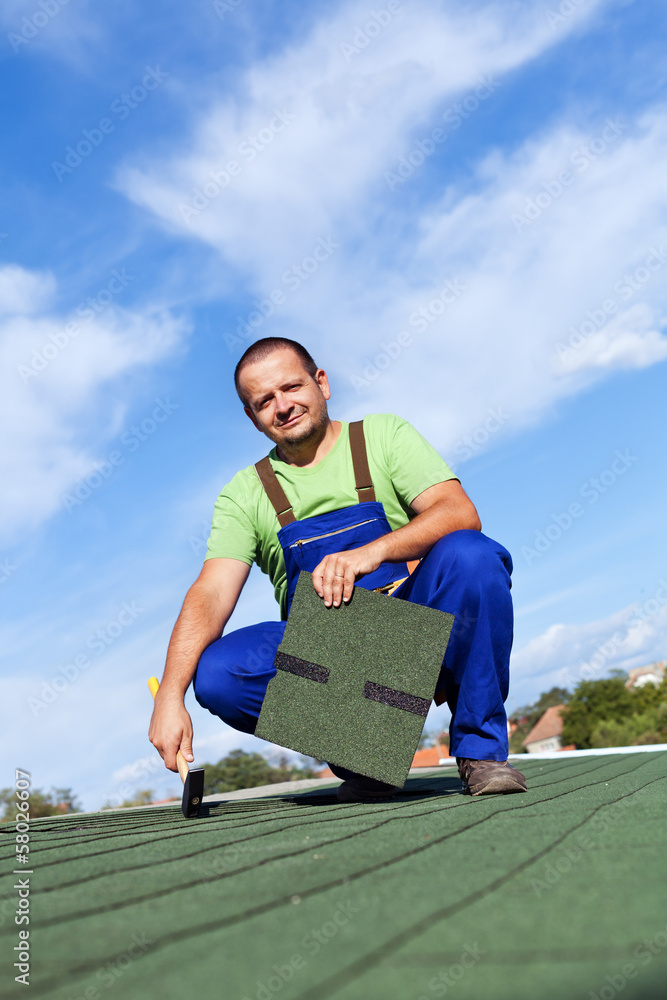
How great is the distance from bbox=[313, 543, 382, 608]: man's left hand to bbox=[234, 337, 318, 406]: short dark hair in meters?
1.03

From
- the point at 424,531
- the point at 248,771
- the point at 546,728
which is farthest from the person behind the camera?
the point at 546,728

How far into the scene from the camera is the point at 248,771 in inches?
595

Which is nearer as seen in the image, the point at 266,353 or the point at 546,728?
the point at 266,353

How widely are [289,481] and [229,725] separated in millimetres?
917

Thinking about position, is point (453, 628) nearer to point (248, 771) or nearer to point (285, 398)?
point (285, 398)

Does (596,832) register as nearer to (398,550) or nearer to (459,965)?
(459,965)

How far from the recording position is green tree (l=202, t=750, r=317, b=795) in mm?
14078

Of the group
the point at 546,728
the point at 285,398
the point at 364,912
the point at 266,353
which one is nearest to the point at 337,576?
the point at 285,398

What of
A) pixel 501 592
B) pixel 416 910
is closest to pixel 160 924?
pixel 416 910

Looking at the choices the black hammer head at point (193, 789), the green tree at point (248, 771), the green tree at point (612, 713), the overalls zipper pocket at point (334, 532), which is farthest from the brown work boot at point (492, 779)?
the green tree at point (612, 713)

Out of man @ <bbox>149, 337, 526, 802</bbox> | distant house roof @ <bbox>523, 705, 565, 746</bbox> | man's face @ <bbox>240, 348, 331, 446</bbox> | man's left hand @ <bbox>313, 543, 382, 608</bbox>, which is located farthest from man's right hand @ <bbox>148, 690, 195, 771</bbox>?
distant house roof @ <bbox>523, 705, 565, 746</bbox>

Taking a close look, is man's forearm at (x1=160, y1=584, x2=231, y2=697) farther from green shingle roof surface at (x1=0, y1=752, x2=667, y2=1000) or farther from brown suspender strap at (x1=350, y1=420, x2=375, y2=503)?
green shingle roof surface at (x1=0, y1=752, x2=667, y2=1000)

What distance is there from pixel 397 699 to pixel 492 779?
387 millimetres

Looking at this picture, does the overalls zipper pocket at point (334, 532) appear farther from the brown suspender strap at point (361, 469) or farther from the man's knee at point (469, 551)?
the man's knee at point (469, 551)
